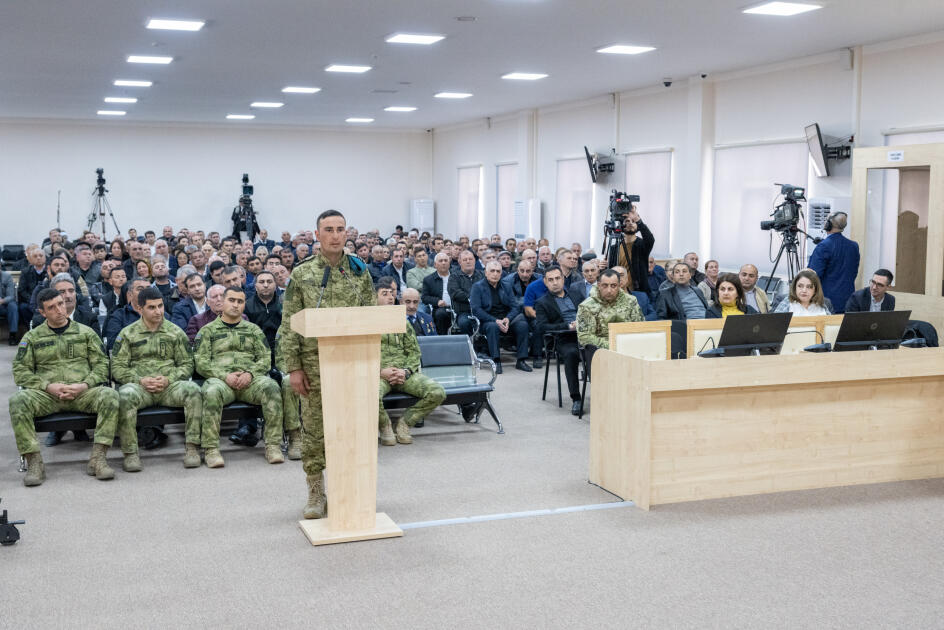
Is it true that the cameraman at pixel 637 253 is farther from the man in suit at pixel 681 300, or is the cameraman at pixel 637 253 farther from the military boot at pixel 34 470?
the military boot at pixel 34 470

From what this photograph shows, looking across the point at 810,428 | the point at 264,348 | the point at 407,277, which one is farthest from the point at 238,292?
the point at 407,277

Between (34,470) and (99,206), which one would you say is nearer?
(34,470)

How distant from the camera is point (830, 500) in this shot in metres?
5.03

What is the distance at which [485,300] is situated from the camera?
9.50 metres

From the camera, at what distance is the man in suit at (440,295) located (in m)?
9.82

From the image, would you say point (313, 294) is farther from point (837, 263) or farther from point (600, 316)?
point (837, 263)

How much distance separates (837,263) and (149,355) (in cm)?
620

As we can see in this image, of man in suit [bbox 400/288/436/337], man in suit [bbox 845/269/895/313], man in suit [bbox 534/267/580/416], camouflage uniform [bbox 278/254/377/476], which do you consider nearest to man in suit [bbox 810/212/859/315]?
man in suit [bbox 845/269/895/313]

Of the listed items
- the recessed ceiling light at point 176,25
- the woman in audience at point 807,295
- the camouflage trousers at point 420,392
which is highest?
the recessed ceiling light at point 176,25

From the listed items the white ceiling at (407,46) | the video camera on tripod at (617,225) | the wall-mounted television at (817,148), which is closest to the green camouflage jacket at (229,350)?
the white ceiling at (407,46)

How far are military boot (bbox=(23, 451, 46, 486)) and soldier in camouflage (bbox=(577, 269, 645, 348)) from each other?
3.63 metres

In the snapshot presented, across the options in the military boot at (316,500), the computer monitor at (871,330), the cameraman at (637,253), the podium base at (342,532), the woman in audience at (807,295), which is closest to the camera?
the podium base at (342,532)

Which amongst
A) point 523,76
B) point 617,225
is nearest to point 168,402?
point 617,225

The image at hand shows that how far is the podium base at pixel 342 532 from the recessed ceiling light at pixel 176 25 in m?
5.86
